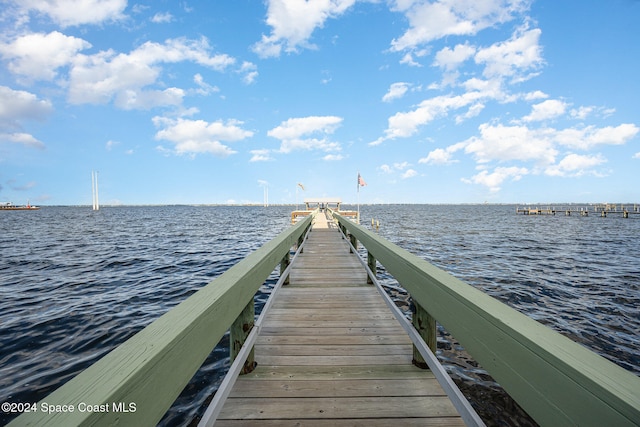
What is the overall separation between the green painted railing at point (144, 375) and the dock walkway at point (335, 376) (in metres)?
0.93

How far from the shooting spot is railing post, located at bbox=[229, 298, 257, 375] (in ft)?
7.66

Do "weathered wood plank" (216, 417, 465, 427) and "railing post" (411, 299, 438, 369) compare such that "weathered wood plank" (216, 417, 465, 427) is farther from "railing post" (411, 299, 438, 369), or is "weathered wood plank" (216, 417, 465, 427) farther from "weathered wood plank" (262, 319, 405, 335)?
"weathered wood plank" (262, 319, 405, 335)

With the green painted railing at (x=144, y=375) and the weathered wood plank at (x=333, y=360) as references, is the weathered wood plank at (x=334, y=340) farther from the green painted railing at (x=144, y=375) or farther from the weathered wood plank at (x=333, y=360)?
the green painted railing at (x=144, y=375)

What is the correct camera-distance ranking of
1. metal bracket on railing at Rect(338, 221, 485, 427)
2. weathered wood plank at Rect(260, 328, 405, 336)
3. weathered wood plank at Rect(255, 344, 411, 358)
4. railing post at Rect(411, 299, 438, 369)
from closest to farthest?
1. metal bracket on railing at Rect(338, 221, 485, 427)
2. railing post at Rect(411, 299, 438, 369)
3. weathered wood plank at Rect(255, 344, 411, 358)
4. weathered wood plank at Rect(260, 328, 405, 336)

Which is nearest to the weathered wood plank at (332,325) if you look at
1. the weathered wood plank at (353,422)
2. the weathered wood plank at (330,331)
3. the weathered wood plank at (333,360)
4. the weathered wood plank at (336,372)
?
the weathered wood plank at (330,331)

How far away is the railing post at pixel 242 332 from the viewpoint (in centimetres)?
233

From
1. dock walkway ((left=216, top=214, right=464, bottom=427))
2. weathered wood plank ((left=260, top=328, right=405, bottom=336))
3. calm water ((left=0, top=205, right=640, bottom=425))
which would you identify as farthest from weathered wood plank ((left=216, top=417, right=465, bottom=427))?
calm water ((left=0, top=205, right=640, bottom=425))

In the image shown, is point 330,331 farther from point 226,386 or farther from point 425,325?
point 226,386

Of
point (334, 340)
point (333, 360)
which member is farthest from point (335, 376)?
point (334, 340)

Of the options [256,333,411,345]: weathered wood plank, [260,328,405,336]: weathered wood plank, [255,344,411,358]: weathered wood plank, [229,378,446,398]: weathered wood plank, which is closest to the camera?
[229,378,446,398]: weathered wood plank

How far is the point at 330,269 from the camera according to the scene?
646 cm

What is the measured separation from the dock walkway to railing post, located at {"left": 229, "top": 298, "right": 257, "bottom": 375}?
109 millimetres

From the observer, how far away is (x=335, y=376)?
2480 millimetres

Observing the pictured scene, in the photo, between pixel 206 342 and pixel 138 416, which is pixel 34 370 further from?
pixel 138 416
